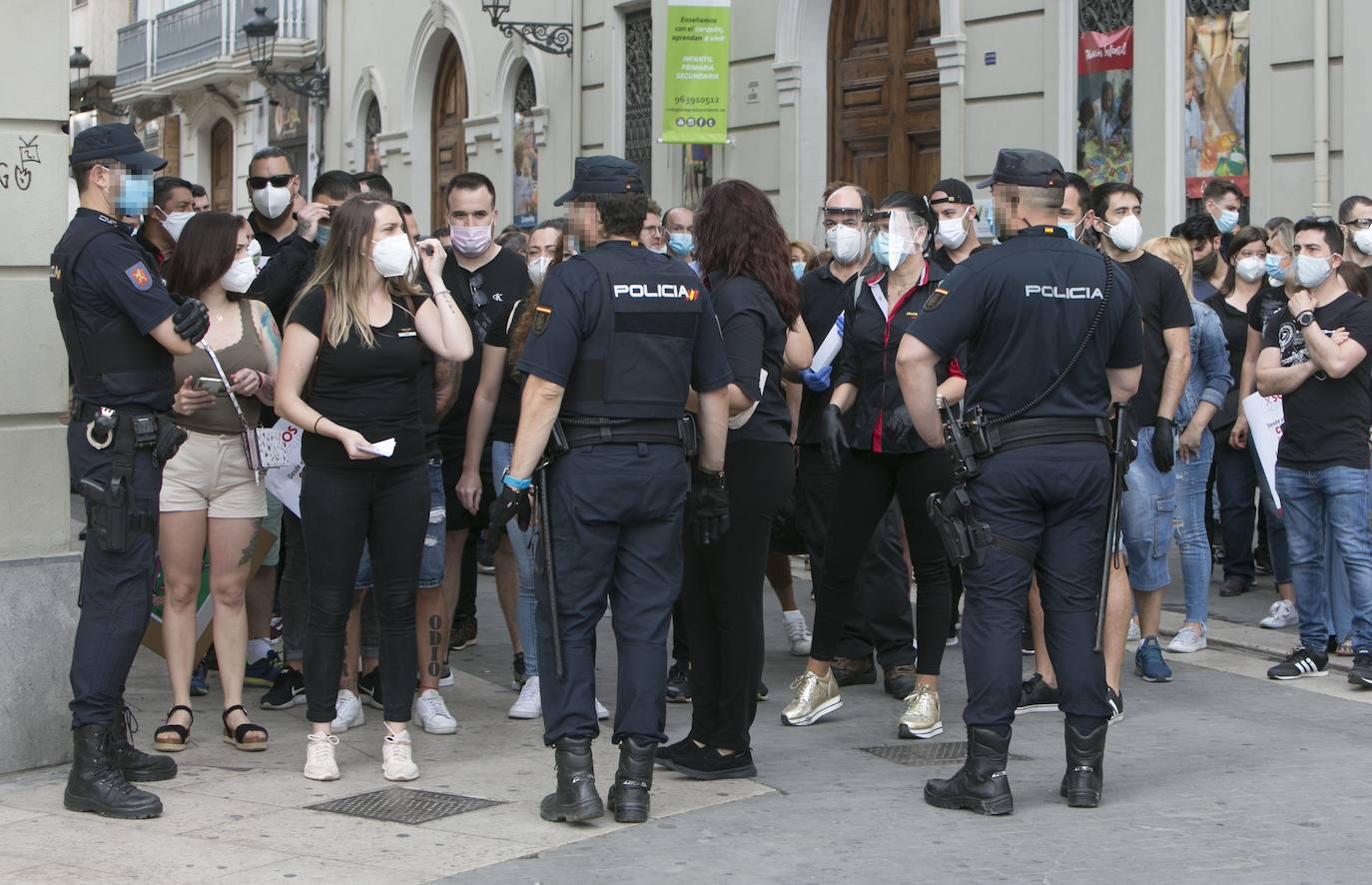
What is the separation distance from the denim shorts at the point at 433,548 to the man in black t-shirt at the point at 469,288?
0.64 ft

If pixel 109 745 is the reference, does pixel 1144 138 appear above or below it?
above

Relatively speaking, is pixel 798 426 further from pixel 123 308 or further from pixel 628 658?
pixel 123 308

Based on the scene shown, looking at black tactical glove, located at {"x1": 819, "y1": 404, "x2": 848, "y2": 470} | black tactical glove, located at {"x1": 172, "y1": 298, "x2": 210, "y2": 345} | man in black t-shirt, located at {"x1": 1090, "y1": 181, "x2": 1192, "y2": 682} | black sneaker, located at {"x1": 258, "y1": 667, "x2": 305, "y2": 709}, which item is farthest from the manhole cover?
black tactical glove, located at {"x1": 172, "y1": 298, "x2": 210, "y2": 345}

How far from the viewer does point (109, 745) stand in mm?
5953

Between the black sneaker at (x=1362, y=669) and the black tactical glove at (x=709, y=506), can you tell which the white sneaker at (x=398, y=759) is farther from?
the black sneaker at (x=1362, y=669)

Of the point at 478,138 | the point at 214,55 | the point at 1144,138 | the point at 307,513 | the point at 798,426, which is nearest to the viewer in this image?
the point at 307,513

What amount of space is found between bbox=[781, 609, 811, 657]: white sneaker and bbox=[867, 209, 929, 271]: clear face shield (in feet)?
7.54

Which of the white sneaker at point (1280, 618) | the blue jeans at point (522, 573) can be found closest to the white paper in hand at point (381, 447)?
the blue jeans at point (522, 573)

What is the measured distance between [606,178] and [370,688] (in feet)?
8.79

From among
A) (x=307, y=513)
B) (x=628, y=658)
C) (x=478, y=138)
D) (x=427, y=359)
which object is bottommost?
(x=628, y=658)

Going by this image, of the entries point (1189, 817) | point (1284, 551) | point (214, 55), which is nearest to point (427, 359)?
point (1189, 817)

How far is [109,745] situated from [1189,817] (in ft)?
11.1

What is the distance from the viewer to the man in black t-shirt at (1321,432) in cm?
792

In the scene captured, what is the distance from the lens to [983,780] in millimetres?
5812
